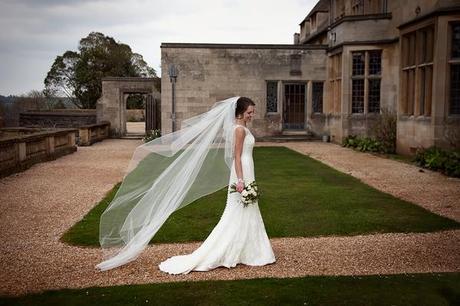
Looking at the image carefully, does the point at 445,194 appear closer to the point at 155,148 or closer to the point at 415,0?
the point at 155,148

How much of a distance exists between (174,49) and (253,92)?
4.05 meters

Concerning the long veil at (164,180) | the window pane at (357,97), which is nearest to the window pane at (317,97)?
the window pane at (357,97)

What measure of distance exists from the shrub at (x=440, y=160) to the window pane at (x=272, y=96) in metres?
9.47

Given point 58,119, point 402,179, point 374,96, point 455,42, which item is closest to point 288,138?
point 374,96

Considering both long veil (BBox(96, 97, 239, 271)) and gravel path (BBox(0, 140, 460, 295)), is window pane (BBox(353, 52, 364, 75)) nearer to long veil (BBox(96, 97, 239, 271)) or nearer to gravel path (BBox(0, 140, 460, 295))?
gravel path (BBox(0, 140, 460, 295))

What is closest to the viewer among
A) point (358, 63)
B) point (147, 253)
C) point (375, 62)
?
point (147, 253)

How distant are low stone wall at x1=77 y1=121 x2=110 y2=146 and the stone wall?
3.32 meters

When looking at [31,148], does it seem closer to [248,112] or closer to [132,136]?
[248,112]

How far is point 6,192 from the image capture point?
34.9 feet

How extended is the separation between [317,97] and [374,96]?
4.03m

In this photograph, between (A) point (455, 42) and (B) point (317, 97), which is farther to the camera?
(B) point (317, 97)

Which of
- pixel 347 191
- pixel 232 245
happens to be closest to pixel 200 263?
pixel 232 245

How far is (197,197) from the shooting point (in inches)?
236

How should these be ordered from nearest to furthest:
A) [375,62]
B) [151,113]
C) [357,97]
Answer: [375,62] → [357,97] → [151,113]
